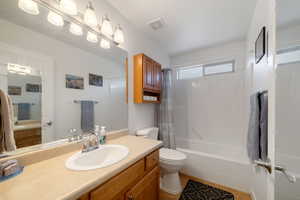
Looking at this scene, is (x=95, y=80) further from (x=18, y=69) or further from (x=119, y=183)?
(x=119, y=183)

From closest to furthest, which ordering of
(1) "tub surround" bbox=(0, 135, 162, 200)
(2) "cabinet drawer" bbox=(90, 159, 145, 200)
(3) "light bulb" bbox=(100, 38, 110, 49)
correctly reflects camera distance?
(1) "tub surround" bbox=(0, 135, 162, 200) → (2) "cabinet drawer" bbox=(90, 159, 145, 200) → (3) "light bulb" bbox=(100, 38, 110, 49)

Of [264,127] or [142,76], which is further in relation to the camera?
[142,76]

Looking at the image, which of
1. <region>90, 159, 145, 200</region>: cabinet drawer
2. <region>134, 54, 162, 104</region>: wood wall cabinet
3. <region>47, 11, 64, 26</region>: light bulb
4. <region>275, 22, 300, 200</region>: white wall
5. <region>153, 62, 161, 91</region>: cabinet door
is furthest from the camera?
<region>153, 62, 161, 91</region>: cabinet door

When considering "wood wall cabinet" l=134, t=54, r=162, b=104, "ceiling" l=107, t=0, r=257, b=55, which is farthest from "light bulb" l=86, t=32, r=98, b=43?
"wood wall cabinet" l=134, t=54, r=162, b=104

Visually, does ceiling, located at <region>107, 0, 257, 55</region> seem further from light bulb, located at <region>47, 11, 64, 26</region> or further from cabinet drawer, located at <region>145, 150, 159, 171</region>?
cabinet drawer, located at <region>145, 150, 159, 171</region>

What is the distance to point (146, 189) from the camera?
1.04 meters

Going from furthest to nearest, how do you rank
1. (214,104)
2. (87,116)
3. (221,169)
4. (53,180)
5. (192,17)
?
(214,104) → (221,169) → (192,17) → (87,116) → (53,180)

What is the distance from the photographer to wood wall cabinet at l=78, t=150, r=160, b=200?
0.67 meters

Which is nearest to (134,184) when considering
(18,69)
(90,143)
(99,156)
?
(99,156)

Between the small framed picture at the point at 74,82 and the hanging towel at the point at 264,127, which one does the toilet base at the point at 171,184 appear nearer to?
the hanging towel at the point at 264,127

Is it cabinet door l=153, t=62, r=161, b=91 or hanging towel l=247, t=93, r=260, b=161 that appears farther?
cabinet door l=153, t=62, r=161, b=91

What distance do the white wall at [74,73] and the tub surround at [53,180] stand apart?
0.29 m

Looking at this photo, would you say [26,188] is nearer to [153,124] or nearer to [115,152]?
[115,152]

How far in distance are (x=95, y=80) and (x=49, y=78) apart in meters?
0.40
